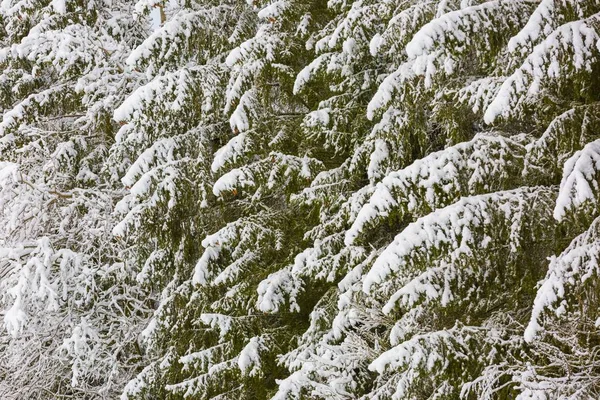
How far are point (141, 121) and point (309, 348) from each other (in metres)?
3.41

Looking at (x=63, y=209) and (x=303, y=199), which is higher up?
(x=303, y=199)

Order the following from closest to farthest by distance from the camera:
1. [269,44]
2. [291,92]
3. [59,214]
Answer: [269,44], [291,92], [59,214]

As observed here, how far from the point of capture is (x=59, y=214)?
1028 centimetres

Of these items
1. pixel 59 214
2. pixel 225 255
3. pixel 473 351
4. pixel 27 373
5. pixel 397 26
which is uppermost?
pixel 397 26

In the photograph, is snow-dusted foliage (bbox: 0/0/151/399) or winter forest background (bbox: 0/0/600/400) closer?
winter forest background (bbox: 0/0/600/400)

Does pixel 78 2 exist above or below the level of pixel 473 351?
above

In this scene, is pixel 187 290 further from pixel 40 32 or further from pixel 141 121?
pixel 40 32

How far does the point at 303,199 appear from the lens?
7.25 metres

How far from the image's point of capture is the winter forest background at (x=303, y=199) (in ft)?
15.2

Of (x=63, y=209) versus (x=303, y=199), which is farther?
(x=63, y=209)

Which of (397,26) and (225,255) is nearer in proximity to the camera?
(397,26)

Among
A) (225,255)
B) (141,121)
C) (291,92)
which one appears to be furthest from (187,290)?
(291,92)

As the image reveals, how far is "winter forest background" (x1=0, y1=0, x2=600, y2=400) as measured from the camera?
4629mm

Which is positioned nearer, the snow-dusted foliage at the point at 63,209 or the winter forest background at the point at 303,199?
the winter forest background at the point at 303,199
